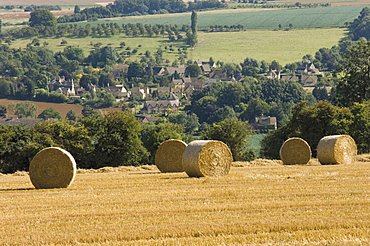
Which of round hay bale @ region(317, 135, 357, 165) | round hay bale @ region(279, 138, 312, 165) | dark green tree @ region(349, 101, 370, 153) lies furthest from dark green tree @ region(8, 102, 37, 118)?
round hay bale @ region(317, 135, 357, 165)

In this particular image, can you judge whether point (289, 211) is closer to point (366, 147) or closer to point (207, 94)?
point (366, 147)

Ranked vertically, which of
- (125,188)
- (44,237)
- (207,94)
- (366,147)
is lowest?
(207,94)

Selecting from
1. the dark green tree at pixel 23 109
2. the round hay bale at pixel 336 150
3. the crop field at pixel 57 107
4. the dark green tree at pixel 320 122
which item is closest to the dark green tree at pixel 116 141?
the dark green tree at pixel 320 122

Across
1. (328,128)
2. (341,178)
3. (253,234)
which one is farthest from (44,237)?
(328,128)

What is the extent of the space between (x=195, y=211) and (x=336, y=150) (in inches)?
675

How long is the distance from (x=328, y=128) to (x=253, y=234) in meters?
34.6

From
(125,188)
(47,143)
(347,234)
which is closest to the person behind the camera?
(347,234)

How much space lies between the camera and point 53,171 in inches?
1062

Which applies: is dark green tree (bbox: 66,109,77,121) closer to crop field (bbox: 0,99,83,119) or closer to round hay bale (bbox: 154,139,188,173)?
crop field (bbox: 0,99,83,119)

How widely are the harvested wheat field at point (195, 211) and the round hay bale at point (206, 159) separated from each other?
0.95m

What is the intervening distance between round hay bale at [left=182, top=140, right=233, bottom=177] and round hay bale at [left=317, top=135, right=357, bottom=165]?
26.2ft

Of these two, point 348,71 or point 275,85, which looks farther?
point 275,85

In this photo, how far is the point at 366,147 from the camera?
49.8m

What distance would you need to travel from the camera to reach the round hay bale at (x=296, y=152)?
3741cm
